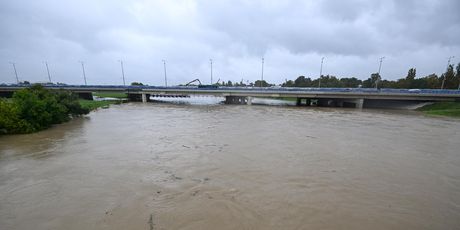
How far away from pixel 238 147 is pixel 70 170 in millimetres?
9481

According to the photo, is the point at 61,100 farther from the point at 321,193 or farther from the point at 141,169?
the point at 321,193

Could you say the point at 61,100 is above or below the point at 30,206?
above

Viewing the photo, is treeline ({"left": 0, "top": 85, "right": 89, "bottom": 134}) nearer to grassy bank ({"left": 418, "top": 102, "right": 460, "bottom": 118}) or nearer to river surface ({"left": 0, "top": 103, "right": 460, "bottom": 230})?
river surface ({"left": 0, "top": 103, "right": 460, "bottom": 230})

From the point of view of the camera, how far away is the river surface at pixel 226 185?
6.37 meters

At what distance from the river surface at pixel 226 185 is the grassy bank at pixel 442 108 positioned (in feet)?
103

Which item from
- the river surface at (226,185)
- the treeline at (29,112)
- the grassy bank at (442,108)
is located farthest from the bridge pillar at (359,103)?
the treeline at (29,112)

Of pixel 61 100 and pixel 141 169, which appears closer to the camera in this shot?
pixel 141 169

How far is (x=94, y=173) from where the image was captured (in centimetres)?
978

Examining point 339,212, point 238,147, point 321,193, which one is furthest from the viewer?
point 238,147

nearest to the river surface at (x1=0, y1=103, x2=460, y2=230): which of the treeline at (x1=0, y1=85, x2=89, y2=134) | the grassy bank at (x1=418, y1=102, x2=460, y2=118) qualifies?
the treeline at (x1=0, y1=85, x2=89, y2=134)

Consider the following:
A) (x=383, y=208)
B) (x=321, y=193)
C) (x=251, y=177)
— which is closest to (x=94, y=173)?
(x=251, y=177)

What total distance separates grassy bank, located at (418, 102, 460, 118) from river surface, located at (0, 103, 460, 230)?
31468 millimetres

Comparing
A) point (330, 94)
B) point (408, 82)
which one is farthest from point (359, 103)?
point (408, 82)

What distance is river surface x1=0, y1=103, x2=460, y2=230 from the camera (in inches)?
251
